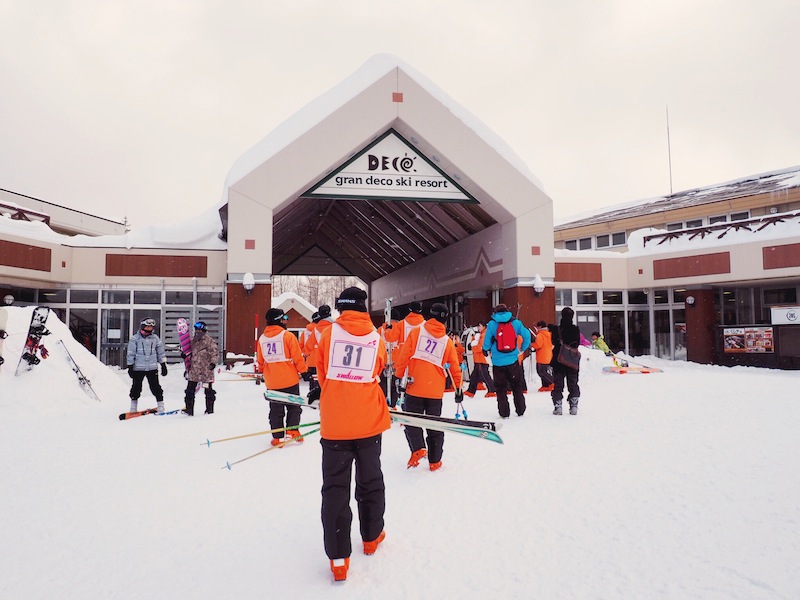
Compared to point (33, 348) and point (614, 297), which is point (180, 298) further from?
point (614, 297)

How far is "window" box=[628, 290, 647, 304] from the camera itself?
21641 millimetres

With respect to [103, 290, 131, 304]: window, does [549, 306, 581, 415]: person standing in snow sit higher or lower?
lower

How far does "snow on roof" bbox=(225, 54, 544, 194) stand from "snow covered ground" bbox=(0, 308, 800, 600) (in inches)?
348

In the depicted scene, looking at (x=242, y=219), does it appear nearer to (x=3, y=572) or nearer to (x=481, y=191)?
(x=481, y=191)

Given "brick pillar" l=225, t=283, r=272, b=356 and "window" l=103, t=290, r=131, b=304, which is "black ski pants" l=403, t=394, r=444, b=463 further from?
"window" l=103, t=290, r=131, b=304

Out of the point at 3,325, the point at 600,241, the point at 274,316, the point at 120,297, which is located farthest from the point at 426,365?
the point at 600,241

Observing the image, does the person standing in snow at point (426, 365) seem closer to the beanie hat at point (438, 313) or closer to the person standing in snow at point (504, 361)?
the beanie hat at point (438, 313)

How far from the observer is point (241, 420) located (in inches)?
328

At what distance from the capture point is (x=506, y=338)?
7848 millimetres

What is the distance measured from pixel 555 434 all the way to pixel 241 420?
478 cm

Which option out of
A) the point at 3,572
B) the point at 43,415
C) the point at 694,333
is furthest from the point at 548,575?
the point at 694,333

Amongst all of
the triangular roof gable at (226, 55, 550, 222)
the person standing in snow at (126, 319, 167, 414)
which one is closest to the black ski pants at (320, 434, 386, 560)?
the person standing in snow at (126, 319, 167, 414)

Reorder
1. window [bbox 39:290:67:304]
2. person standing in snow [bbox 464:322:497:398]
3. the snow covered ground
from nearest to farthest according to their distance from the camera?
the snow covered ground, person standing in snow [bbox 464:322:497:398], window [bbox 39:290:67:304]

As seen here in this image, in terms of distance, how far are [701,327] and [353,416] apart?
20070mm
